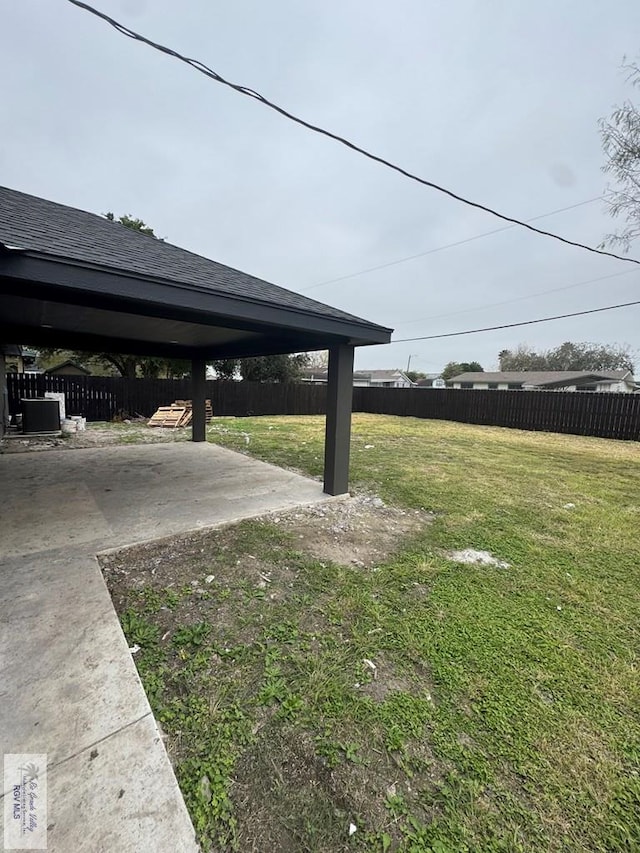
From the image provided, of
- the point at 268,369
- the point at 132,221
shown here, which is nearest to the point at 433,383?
the point at 268,369

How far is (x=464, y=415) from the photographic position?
47.1ft

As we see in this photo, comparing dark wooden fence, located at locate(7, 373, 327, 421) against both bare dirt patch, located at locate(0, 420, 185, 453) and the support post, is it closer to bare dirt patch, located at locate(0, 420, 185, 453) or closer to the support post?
bare dirt patch, located at locate(0, 420, 185, 453)

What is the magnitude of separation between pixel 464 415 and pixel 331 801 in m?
14.4

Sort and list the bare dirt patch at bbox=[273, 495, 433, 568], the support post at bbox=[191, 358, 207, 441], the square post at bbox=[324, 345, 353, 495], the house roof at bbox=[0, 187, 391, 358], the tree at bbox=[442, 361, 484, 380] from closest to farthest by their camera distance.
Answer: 1. the house roof at bbox=[0, 187, 391, 358]
2. the bare dirt patch at bbox=[273, 495, 433, 568]
3. the square post at bbox=[324, 345, 353, 495]
4. the support post at bbox=[191, 358, 207, 441]
5. the tree at bbox=[442, 361, 484, 380]

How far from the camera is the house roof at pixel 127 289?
2.33 m

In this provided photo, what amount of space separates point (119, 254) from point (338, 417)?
268 cm

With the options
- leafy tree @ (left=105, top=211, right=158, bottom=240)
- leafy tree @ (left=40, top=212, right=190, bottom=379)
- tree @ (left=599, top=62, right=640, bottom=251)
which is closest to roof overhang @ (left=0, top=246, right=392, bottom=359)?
tree @ (left=599, top=62, right=640, bottom=251)

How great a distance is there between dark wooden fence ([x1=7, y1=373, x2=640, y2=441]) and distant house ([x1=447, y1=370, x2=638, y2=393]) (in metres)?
13.1

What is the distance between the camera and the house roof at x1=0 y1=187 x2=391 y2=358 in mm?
2326

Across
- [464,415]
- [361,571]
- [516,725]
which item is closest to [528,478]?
[361,571]

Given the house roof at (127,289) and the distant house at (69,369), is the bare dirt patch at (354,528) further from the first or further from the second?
the distant house at (69,369)

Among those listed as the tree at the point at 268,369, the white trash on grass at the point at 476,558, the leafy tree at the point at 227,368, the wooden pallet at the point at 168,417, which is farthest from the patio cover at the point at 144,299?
the leafy tree at the point at 227,368

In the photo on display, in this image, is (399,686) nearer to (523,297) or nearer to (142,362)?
(142,362)

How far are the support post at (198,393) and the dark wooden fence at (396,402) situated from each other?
16.2ft
